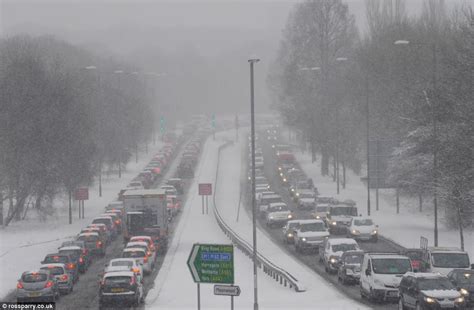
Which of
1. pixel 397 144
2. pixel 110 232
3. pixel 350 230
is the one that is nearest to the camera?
pixel 350 230

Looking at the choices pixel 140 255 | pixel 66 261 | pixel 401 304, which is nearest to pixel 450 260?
pixel 401 304

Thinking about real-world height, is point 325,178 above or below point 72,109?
below

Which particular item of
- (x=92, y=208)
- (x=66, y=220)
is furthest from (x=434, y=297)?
(x=92, y=208)

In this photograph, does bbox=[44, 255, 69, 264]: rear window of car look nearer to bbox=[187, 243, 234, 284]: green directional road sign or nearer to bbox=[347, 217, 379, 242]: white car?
bbox=[347, 217, 379, 242]: white car

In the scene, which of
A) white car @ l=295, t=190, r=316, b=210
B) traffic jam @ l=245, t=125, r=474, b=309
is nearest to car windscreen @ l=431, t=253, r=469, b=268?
traffic jam @ l=245, t=125, r=474, b=309

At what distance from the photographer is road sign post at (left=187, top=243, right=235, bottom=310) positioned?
23297 mm

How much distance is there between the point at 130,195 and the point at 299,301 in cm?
2151

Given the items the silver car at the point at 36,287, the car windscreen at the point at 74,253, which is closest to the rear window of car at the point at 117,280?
the silver car at the point at 36,287

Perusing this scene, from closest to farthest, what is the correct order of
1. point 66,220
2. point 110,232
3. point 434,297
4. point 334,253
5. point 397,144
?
point 434,297
point 334,253
point 110,232
point 397,144
point 66,220

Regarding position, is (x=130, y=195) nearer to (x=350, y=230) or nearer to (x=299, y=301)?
(x=350, y=230)

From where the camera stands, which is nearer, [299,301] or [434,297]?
[434,297]

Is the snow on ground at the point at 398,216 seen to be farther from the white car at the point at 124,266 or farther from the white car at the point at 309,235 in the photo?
the white car at the point at 124,266

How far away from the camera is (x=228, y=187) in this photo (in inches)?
3969

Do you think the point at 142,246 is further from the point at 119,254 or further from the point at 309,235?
the point at 309,235
